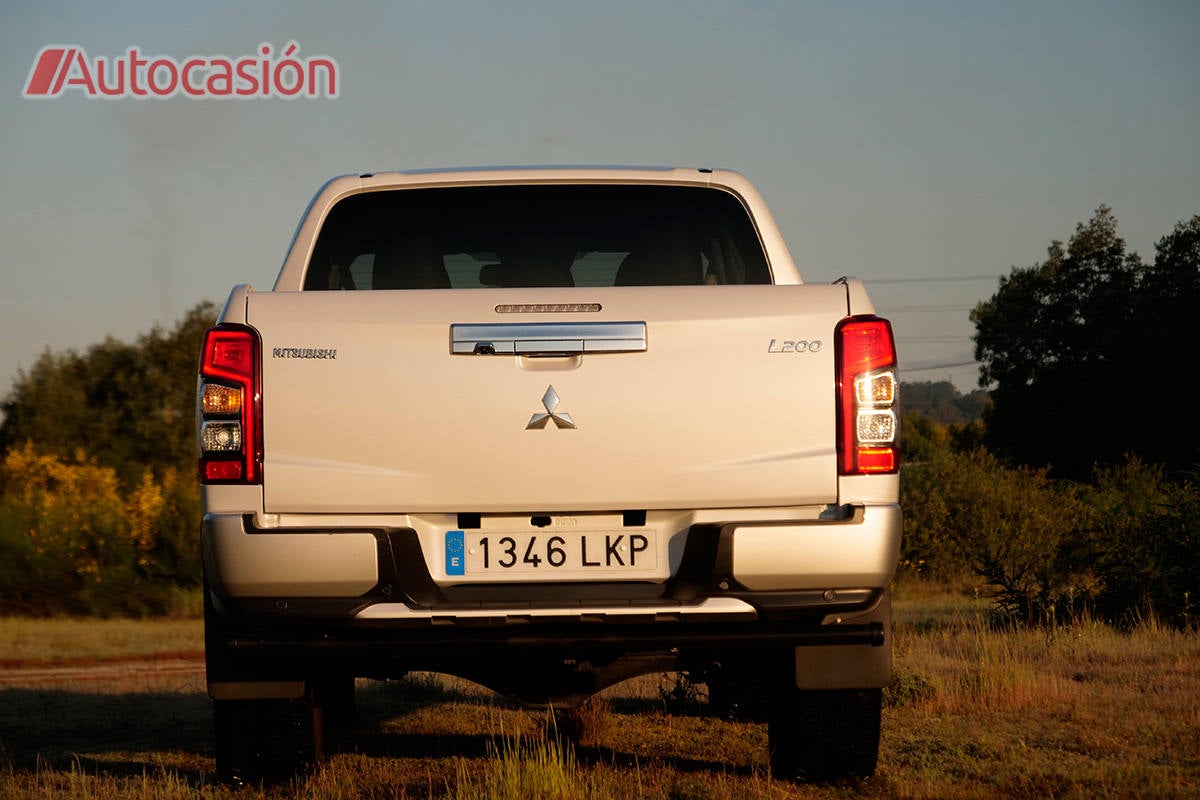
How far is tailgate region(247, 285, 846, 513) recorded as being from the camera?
13.6 ft

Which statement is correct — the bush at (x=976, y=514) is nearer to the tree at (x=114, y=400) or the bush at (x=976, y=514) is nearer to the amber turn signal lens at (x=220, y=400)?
the amber turn signal lens at (x=220, y=400)

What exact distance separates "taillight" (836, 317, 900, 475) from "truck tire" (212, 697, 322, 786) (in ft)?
6.52

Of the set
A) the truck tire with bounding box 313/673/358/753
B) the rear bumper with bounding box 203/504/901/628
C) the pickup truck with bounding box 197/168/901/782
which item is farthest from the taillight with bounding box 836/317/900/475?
A: the truck tire with bounding box 313/673/358/753

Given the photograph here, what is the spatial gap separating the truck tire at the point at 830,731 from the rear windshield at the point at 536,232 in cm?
152

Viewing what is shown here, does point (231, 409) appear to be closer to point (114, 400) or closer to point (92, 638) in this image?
point (92, 638)

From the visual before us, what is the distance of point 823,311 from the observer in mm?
4262

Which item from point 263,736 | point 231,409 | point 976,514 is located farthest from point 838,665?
point 976,514

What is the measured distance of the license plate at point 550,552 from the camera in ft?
13.7

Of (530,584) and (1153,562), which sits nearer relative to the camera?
(530,584)

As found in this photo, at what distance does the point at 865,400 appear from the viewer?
13.8ft

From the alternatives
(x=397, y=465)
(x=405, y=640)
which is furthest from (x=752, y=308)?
(x=405, y=640)

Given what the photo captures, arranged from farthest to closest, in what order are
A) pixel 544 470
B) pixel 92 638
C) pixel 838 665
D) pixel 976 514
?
pixel 976 514, pixel 92 638, pixel 838 665, pixel 544 470

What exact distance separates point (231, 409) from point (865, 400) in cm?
181

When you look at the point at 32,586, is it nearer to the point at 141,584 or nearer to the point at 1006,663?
the point at 141,584
